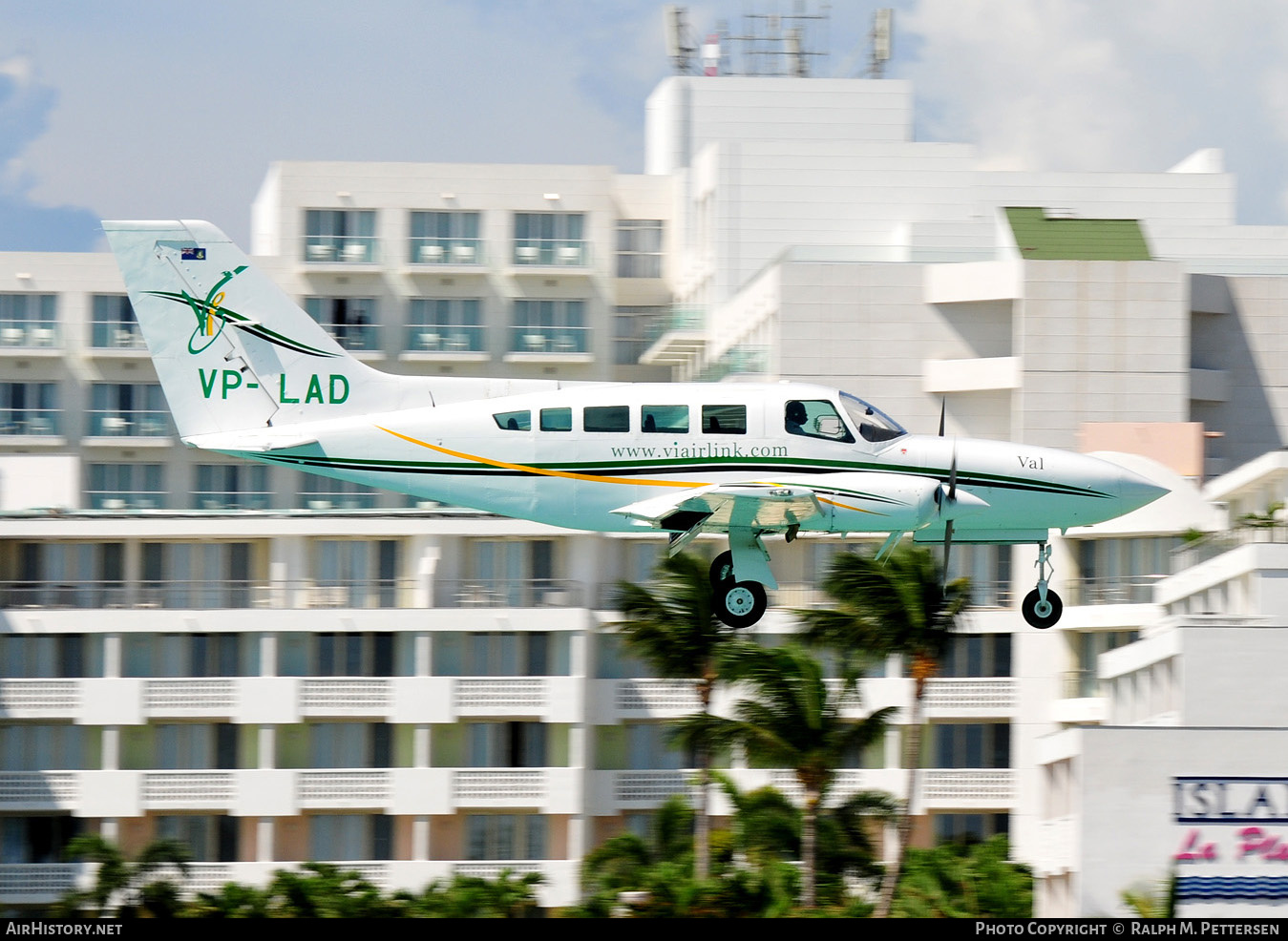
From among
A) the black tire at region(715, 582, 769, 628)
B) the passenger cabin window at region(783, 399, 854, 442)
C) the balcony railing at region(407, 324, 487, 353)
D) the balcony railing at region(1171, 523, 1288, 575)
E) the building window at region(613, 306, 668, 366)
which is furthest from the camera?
the building window at region(613, 306, 668, 366)

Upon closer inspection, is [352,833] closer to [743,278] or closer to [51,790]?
[51,790]

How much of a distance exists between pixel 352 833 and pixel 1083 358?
2558 cm

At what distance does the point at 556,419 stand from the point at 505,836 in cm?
2541

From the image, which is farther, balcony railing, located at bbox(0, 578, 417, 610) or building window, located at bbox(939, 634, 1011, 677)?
balcony railing, located at bbox(0, 578, 417, 610)

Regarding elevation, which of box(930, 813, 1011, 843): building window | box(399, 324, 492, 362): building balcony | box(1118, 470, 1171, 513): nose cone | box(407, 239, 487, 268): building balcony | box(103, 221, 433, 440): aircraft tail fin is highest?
box(407, 239, 487, 268): building balcony

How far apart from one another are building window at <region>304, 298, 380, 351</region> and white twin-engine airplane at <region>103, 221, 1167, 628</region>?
3684 cm

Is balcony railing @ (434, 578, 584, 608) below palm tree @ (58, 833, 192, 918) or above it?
above

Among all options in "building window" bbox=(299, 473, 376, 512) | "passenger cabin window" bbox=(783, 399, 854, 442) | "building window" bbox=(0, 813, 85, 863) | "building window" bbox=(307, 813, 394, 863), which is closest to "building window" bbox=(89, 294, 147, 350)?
"building window" bbox=(299, 473, 376, 512)

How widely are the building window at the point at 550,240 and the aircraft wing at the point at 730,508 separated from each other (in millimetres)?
39862

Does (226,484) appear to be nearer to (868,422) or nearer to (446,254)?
(446,254)

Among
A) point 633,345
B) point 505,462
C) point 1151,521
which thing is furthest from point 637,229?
point 505,462

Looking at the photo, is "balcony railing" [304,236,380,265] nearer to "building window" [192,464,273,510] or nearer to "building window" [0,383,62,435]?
"building window" [192,464,273,510]

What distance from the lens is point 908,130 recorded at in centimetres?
6988

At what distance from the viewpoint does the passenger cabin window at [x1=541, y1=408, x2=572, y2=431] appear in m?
26.4
